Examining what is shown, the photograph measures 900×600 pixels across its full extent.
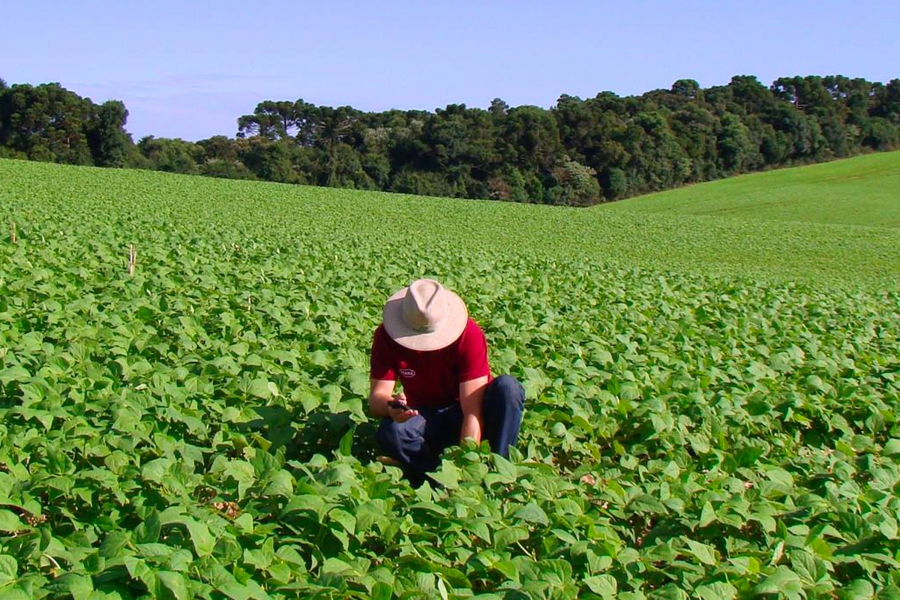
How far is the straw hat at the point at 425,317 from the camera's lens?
4766 mm

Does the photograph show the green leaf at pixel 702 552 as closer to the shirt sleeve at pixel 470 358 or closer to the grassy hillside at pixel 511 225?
the shirt sleeve at pixel 470 358

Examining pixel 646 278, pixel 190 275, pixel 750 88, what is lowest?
pixel 646 278

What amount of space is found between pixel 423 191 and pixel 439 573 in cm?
6263

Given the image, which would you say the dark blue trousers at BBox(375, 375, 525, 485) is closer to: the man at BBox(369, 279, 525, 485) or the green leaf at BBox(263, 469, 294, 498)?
the man at BBox(369, 279, 525, 485)

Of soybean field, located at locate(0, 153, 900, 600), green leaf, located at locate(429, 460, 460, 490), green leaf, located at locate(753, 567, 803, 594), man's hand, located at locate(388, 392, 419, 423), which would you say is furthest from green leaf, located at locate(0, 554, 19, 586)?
green leaf, located at locate(753, 567, 803, 594)

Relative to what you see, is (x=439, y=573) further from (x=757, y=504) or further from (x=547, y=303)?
(x=547, y=303)

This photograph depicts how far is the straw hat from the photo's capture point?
4766mm

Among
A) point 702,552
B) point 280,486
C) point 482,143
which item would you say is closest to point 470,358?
point 280,486

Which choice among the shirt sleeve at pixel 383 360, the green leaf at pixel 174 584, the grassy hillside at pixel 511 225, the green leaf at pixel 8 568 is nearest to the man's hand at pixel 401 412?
the shirt sleeve at pixel 383 360

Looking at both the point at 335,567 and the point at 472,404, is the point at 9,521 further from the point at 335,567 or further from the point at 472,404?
the point at 472,404

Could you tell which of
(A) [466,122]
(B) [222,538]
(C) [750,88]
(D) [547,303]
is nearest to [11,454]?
(B) [222,538]

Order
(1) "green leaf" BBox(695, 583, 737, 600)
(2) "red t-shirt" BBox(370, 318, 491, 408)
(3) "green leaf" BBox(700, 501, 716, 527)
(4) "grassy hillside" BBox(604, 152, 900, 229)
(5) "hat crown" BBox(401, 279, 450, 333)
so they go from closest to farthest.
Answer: (1) "green leaf" BBox(695, 583, 737, 600)
(3) "green leaf" BBox(700, 501, 716, 527)
(5) "hat crown" BBox(401, 279, 450, 333)
(2) "red t-shirt" BBox(370, 318, 491, 408)
(4) "grassy hillside" BBox(604, 152, 900, 229)

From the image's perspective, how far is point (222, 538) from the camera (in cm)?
334

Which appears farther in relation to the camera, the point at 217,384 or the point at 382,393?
the point at 217,384
